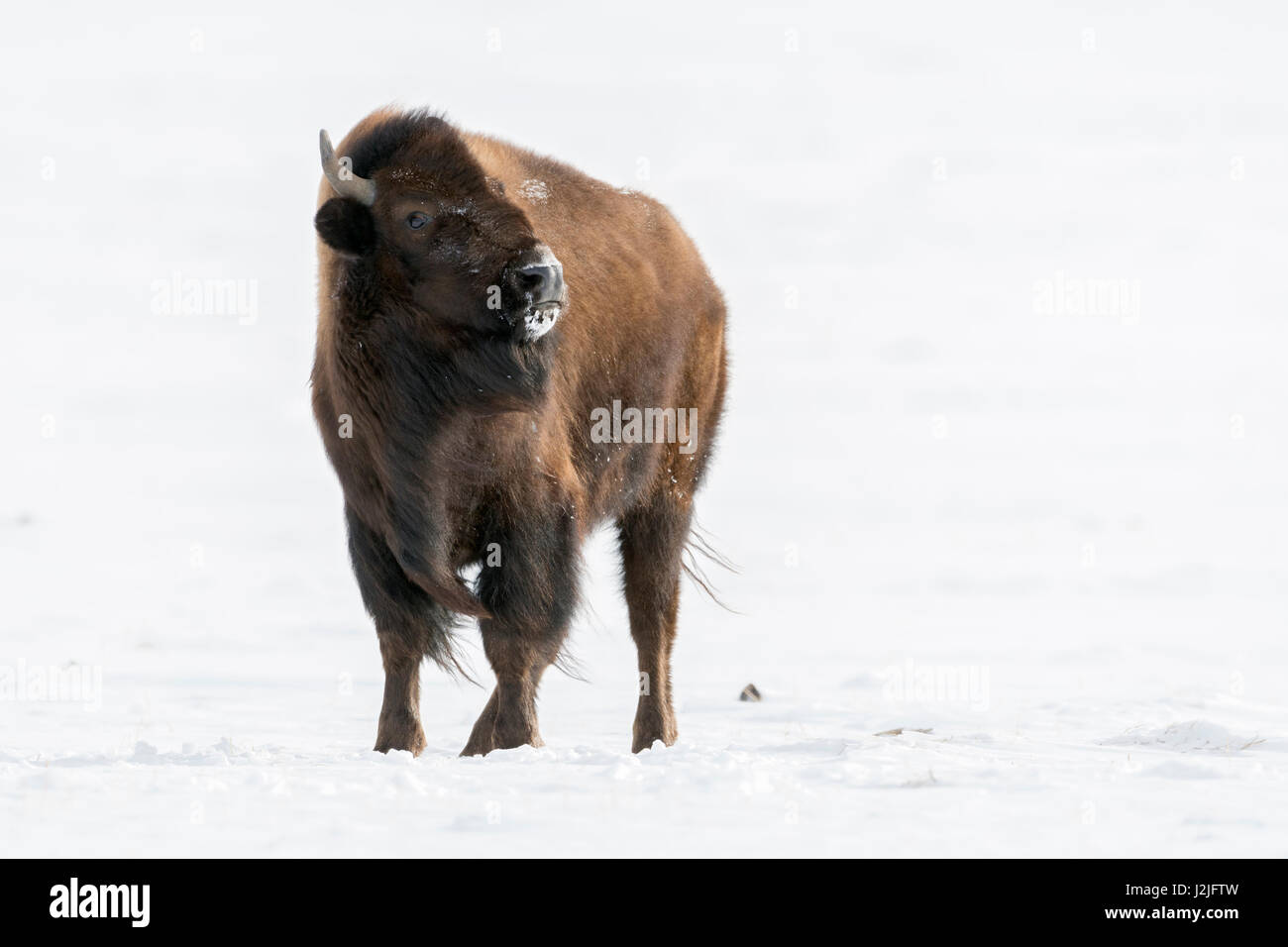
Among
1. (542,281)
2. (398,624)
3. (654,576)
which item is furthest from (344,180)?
(654,576)

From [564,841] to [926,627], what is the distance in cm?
1192

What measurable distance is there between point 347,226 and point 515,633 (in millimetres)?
1732

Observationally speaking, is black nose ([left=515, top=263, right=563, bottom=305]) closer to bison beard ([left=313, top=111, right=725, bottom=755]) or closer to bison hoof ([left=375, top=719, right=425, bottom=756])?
bison beard ([left=313, top=111, right=725, bottom=755])

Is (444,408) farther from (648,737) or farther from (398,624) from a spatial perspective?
(648,737)

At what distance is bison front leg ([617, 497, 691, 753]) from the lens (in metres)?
7.82

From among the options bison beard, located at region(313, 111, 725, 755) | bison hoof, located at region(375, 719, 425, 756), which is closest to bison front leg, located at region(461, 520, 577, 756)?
bison beard, located at region(313, 111, 725, 755)

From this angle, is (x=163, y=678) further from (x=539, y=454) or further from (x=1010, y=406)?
(x=1010, y=406)

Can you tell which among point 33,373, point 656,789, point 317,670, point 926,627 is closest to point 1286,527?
point 926,627

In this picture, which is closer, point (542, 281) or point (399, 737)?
point (542, 281)

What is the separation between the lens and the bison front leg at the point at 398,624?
21.0 feet

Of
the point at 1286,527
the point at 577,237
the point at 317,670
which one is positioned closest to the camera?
the point at 577,237

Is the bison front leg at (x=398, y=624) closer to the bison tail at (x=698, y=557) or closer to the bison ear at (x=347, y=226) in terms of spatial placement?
the bison ear at (x=347, y=226)

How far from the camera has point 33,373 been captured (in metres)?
35.7

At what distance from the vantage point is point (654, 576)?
312 inches
